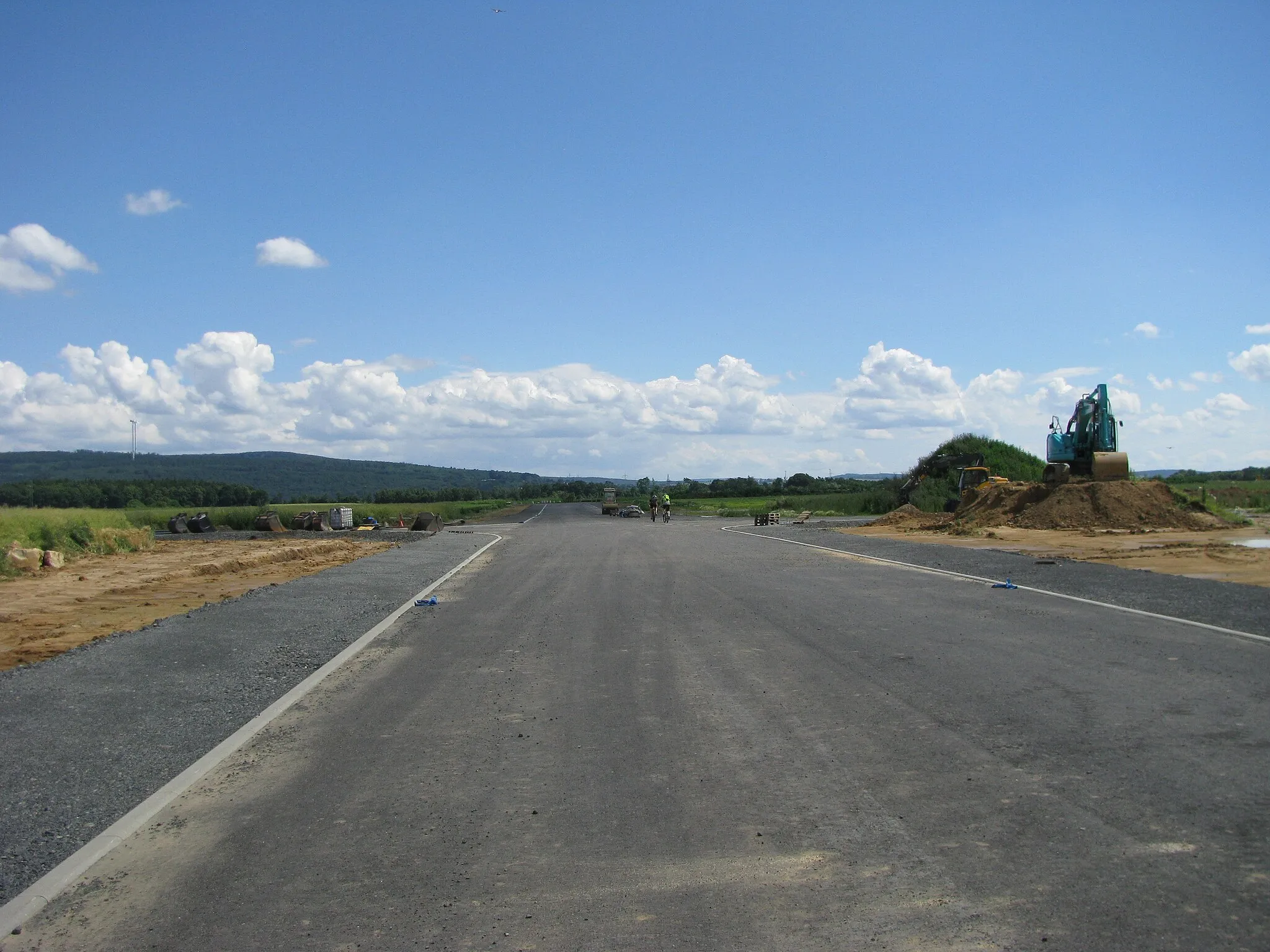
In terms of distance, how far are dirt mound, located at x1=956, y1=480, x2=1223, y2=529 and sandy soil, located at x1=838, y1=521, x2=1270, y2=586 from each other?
696 mm

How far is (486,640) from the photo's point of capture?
11.1 m

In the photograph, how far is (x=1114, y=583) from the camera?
15773mm

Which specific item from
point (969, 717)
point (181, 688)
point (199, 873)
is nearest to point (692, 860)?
point (199, 873)

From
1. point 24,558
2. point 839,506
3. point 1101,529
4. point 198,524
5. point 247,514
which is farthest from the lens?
point 839,506

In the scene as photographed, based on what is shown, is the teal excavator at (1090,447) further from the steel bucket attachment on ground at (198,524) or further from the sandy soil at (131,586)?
the steel bucket attachment on ground at (198,524)

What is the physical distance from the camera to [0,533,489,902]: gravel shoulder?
5.26 m

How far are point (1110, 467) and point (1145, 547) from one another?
1275 centimetres

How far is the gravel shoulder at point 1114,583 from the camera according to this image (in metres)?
12.1

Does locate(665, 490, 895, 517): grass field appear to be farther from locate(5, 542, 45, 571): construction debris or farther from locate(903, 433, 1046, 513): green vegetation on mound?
locate(5, 542, 45, 571): construction debris

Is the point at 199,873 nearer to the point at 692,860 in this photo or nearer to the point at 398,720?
the point at 692,860

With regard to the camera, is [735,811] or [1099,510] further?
[1099,510]

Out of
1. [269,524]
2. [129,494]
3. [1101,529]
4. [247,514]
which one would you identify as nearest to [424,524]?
[269,524]

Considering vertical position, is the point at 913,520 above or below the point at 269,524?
above

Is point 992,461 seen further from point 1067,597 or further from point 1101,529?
point 1067,597
